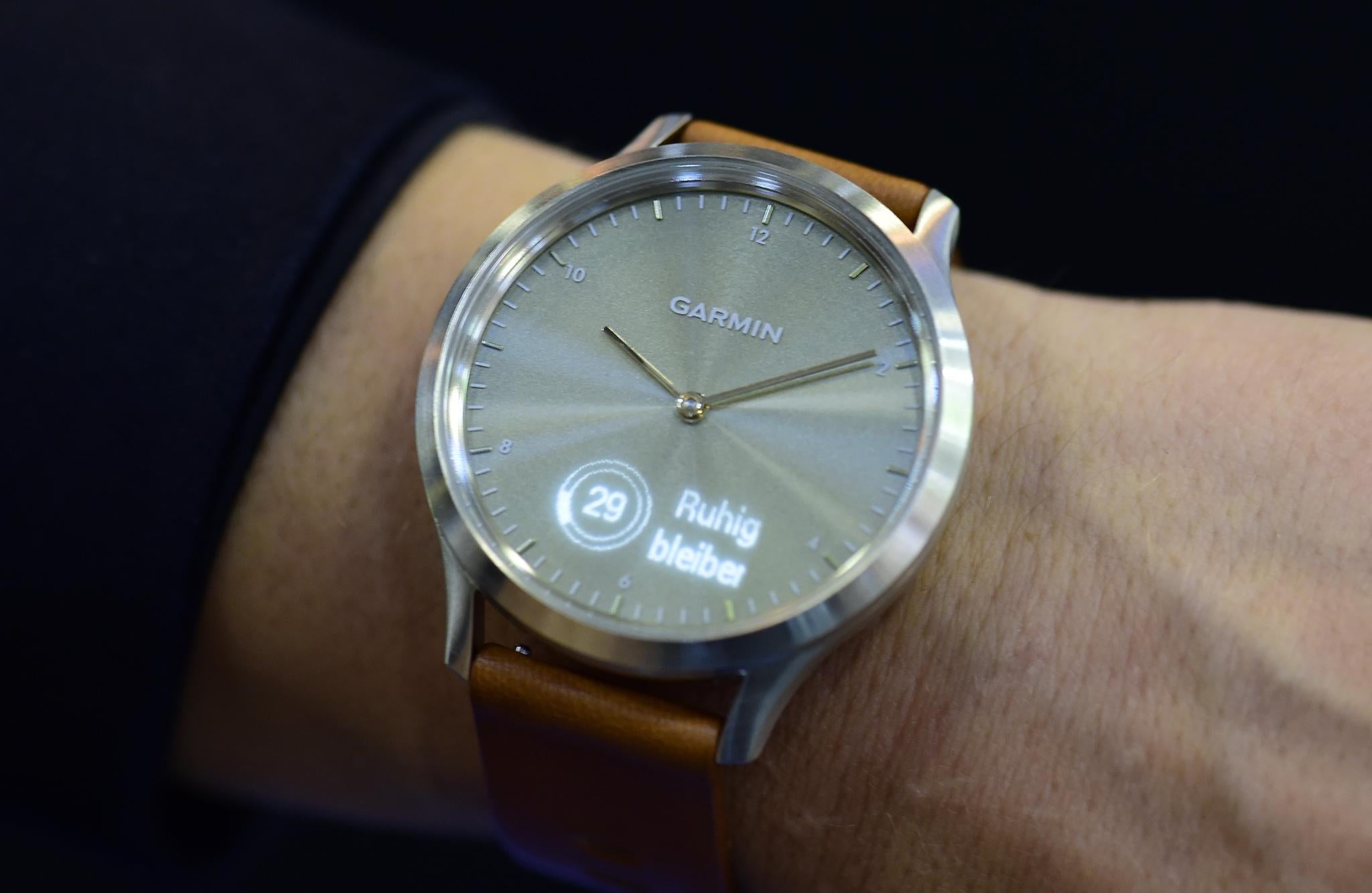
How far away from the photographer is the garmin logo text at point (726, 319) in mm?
1396

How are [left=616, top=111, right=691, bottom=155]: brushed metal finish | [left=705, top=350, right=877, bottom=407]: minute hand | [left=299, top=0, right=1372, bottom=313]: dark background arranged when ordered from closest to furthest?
[left=705, top=350, right=877, bottom=407]: minute hand
[left=616, top=111, right=691, bottom=155]: brushed metal finish
[left=299, top=0, right=1372, bottom=313]: dark background

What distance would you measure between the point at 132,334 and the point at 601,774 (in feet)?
2.59

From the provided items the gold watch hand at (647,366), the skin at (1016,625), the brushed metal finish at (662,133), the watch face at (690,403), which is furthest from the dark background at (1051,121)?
the gold watch hand at (647,366)

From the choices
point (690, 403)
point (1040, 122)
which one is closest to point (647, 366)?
point (690, 403)

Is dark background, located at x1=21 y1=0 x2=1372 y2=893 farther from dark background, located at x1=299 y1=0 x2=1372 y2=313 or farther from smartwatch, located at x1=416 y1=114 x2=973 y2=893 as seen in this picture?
smartwatch, located at x1=416 y1=114 x2=973 y2=893

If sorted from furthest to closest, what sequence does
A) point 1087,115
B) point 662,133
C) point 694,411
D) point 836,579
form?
point 1087,115
point 662,133
point 694,411
point 836,579

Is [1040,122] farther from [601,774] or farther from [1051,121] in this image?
[601,774]

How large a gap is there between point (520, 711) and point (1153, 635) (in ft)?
2.38

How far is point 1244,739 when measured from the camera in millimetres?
1285

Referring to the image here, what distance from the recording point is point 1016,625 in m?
1.37

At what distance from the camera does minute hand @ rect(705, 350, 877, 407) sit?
136 cm

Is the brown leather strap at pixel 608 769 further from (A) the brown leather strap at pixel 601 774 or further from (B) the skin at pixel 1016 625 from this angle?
(B) the skin at pixel 1016 625

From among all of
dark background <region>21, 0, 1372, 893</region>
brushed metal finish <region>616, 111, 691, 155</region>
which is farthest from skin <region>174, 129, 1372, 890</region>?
dark background <region>21, 0, 1372, 893</region>

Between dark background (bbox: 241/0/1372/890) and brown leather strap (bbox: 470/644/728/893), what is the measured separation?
79 centimetres
